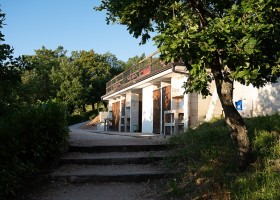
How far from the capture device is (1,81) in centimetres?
660

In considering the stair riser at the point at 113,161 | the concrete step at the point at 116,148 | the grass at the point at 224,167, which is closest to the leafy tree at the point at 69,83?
the concrete step at the point at 116,148

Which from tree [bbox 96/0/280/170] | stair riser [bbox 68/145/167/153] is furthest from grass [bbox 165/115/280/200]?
tree [bbox 96/0/280/170]

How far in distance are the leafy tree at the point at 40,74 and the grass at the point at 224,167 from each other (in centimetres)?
358

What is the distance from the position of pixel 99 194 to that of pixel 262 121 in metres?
4.19

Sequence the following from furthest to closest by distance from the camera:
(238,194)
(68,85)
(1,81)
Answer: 1. (68,85)
2. (1,81)
3. (238,194)

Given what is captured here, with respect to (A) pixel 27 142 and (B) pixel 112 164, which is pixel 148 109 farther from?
(A) pixel 27 142

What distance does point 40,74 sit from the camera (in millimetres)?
8977

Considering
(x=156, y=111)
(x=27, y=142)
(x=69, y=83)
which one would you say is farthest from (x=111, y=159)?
(x=69, y=83)

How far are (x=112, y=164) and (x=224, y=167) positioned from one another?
2.71 meters

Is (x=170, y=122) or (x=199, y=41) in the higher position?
(x=199, y=41)

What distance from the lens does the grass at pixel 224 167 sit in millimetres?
4742

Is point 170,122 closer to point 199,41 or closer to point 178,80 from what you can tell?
point 178,80

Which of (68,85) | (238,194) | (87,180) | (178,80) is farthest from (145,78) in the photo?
(68,85)

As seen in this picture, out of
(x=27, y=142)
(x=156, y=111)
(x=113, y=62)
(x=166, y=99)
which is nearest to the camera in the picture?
(x=27, y=142)
